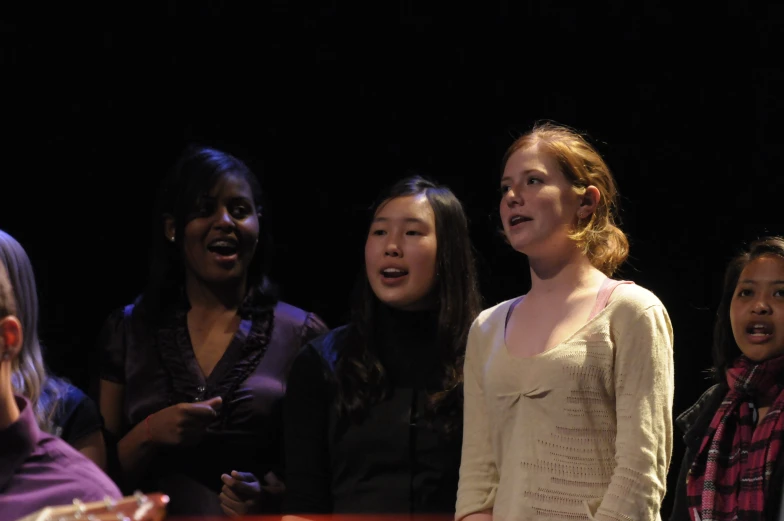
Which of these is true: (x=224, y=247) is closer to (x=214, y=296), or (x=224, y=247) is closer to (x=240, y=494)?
(x=214, y=296)

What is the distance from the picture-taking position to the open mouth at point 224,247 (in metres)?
3.35

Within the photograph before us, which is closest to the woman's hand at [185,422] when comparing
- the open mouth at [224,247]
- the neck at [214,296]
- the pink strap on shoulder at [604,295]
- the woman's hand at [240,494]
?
the woman's hand at [240,494]

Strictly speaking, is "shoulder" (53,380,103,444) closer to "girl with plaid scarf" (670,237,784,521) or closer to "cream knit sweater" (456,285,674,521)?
"cream knit sweater" (456,285,674,521)

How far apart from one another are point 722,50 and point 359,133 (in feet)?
4.37

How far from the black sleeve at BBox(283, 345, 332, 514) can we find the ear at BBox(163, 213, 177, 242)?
2.42 ft

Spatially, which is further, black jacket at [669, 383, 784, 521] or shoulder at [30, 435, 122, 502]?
black jacket at [669, 383, 784, 521]

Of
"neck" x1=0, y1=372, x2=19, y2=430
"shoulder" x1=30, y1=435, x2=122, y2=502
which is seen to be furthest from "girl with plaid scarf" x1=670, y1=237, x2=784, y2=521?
"neck" x1=0, y1=372, x2=19, y2=430

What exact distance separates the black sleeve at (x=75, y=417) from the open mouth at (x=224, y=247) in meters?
0.67

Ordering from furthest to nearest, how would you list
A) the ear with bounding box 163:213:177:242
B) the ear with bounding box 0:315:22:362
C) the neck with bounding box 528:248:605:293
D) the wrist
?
the ear with bounding box 163:213:177:242 < the wrist < the neck with bounding box 528:248:605:293 < the ear with bounding box 0:315:22:362

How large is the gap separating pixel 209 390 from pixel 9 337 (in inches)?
46.8

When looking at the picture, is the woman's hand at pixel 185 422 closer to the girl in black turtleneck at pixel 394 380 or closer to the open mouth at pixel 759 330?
the girl in black turtleneck at pixel 394 380

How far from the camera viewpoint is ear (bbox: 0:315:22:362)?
6.61ft

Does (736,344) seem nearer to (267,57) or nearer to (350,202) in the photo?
(350,202)

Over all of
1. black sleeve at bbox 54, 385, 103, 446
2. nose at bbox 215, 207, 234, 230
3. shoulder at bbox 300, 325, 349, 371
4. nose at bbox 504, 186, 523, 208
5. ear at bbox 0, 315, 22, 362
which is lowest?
black sleeve at bbox 54, 385, 103, 446
